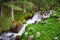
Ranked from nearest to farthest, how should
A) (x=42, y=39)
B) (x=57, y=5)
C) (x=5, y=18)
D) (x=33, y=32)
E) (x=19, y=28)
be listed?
1. (x=42, y=39)
2. (x=33, y=32)
3. (x=19, y=28)
4. (x=5, y=18)
5. (x=57, y=5)

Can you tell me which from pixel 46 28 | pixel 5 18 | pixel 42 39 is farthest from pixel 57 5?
pixel 42 39

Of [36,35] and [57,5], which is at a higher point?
[36,35]

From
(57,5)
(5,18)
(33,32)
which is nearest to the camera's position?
(33,32)

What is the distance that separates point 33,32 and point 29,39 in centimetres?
99

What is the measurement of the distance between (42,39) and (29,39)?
86 cm

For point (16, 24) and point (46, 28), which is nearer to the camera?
point (46, 28)

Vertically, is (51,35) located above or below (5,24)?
above

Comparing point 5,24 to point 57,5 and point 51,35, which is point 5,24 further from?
point 57,5

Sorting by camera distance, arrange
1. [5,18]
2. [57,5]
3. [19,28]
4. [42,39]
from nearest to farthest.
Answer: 1. [42,39]
2. [19,28]
3. [5,18]
4. [57,5]

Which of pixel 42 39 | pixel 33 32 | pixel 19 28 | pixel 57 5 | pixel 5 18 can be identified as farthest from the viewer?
pixel 57 5

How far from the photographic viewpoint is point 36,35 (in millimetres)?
11695

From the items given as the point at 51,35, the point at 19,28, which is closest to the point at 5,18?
the point at 19,28

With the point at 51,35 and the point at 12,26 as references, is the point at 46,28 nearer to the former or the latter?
the point at 51,35

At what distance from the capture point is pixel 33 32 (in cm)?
1253
